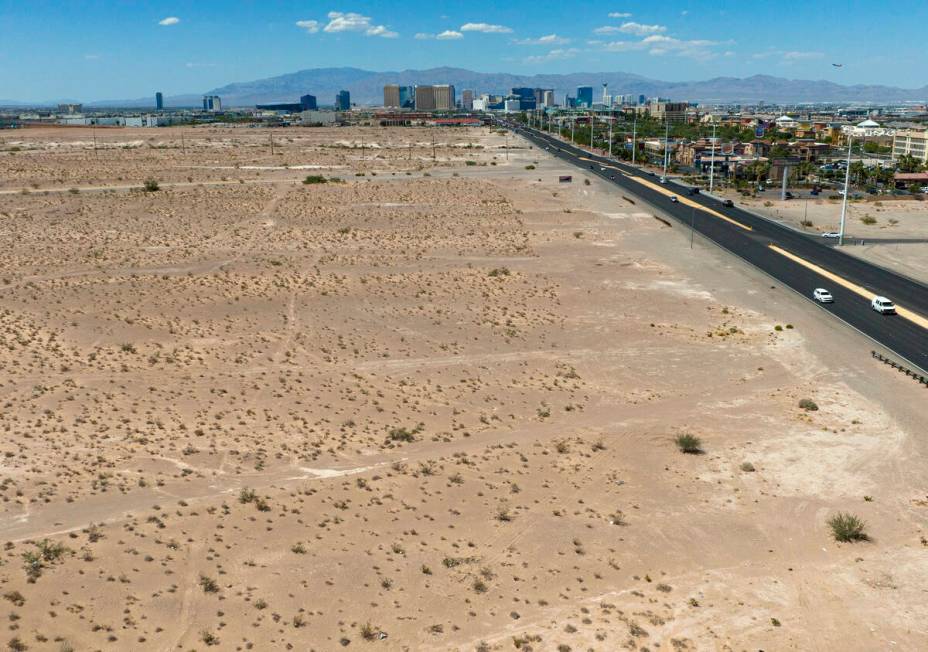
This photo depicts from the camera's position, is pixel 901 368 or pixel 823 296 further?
pixel 823 296

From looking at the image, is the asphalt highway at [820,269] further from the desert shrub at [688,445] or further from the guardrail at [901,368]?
the desert shrub at [688,445]

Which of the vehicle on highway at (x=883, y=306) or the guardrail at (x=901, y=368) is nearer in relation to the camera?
the guardrail at (x=901, y=368)

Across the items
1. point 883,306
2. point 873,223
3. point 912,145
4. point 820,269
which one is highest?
point 912,145

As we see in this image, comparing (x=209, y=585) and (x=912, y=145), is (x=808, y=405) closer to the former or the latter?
(x=209, y=585)

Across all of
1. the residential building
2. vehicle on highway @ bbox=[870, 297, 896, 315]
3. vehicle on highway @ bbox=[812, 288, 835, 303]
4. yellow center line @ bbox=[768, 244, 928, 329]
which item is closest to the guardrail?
yellow center line @ bbox=[768, 244, 928, 329]

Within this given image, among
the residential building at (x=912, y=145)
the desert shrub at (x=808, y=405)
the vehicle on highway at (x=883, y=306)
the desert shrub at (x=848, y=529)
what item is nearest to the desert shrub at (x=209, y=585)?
the desert shrub at (x=848, y=529)

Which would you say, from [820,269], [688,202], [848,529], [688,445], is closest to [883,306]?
[820,269]
